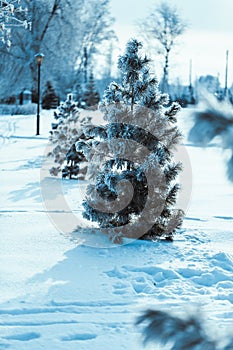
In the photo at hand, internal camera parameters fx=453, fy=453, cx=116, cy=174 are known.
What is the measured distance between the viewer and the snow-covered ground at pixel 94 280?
12.8ft

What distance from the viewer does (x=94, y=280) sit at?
4.95m

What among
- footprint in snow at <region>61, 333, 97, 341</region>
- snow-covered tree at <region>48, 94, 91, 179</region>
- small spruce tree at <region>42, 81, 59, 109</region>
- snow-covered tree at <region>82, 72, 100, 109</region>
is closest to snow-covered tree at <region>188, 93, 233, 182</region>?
footprint in snow at <region>61, 333, 97, 341</region>

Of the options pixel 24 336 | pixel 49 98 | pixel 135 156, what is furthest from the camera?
pixel 49 98

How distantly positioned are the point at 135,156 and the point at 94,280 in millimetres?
1998

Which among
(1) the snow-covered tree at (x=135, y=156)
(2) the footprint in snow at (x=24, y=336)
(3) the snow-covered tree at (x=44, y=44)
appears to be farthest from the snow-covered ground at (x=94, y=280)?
(3) the snow-covered tree at (x=44, y=44)

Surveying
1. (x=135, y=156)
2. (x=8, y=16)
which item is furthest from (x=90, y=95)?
(x=135, y=156)

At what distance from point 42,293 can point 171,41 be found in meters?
37.0

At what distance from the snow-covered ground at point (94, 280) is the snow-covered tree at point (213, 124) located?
1.22 meters

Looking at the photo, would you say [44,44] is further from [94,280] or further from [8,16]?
[94,280]

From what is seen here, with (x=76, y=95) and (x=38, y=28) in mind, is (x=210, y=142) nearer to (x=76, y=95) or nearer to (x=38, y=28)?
(x=38, y=28)

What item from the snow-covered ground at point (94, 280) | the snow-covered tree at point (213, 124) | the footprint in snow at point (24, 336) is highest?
the snow-covered tree at point (213, 124)

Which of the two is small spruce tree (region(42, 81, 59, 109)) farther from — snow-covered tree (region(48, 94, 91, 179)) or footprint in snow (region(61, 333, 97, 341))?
footprint in snow (region(61, 333, 97, 341))

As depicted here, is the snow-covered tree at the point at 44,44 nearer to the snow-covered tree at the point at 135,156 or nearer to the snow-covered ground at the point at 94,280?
the snow-covered ground at the point at 94,280

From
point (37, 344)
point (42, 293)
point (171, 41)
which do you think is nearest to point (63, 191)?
point (42, 293)
